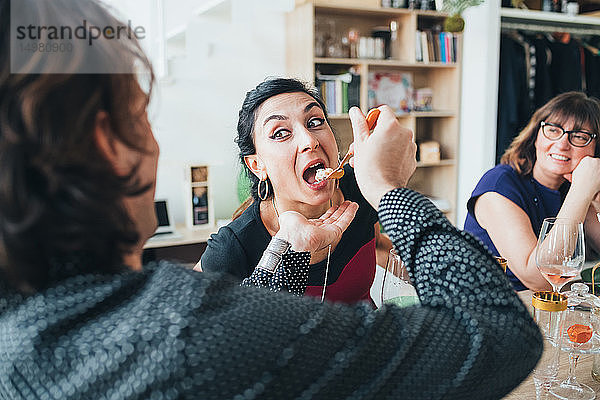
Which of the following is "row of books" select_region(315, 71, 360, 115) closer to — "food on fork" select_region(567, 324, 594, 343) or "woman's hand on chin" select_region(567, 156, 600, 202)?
"woman's hand on chin" select_region(567, 156, 600, 202)

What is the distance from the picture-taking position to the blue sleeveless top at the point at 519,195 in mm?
2014

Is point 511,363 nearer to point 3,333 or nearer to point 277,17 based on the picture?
point 3,333

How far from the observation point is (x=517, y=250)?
5.92 ft

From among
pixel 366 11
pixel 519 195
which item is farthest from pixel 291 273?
pixel 366 11

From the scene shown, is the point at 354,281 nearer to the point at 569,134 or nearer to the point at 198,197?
the point at 569,134

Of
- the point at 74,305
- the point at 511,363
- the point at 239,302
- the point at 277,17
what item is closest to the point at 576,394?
the point at 511,363

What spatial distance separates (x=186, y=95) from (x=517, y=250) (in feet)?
8.92

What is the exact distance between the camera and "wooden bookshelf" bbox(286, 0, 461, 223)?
3852 mm

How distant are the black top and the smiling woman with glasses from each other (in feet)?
1.99

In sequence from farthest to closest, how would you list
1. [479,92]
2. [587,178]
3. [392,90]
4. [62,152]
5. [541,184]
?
1. [392,90]
2. [479,92]
3. [541,184]
4. [587,178]
5. [62,152]

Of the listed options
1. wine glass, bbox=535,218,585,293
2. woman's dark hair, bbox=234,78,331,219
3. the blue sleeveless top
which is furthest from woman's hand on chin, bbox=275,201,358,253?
the blue sleeveless top

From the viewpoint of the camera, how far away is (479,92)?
4164 mm

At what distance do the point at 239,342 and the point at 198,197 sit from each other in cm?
306

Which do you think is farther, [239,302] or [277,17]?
[277,17]
